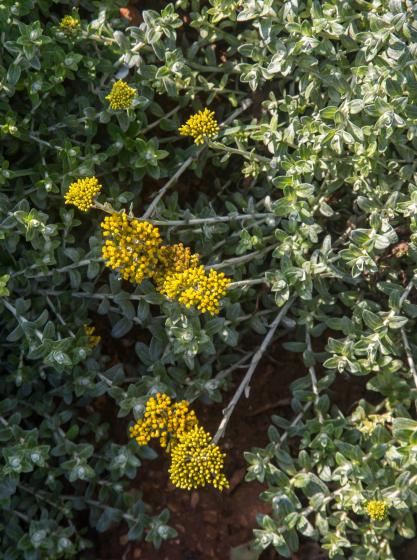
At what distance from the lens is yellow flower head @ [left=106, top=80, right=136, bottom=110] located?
4.29 meters

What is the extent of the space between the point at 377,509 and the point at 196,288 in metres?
1.52

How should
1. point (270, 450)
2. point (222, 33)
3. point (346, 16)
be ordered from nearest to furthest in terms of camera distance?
point (346, 16) < point (270, 450) < point (222, 33)

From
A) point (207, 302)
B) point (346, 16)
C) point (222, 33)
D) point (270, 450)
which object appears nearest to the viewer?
point (207, 302)

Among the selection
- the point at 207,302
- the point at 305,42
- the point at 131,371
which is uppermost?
the point at 305,42

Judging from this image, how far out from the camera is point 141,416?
4273 mm

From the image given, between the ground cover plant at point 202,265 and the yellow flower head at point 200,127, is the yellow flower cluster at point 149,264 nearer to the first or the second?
the ground cover plant at point 202,265

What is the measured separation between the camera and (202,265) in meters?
4.03

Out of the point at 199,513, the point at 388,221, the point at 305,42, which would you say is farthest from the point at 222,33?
the point at 199,513

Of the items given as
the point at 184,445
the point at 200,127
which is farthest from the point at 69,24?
the point at 184,445

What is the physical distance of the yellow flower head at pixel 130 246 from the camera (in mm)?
3842

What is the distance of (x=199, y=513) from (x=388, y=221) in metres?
2.23

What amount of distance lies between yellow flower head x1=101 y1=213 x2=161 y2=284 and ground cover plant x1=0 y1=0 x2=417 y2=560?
0.04ft

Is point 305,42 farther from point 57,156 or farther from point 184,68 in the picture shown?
point 57,156

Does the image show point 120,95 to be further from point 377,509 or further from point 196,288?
point 377,509
